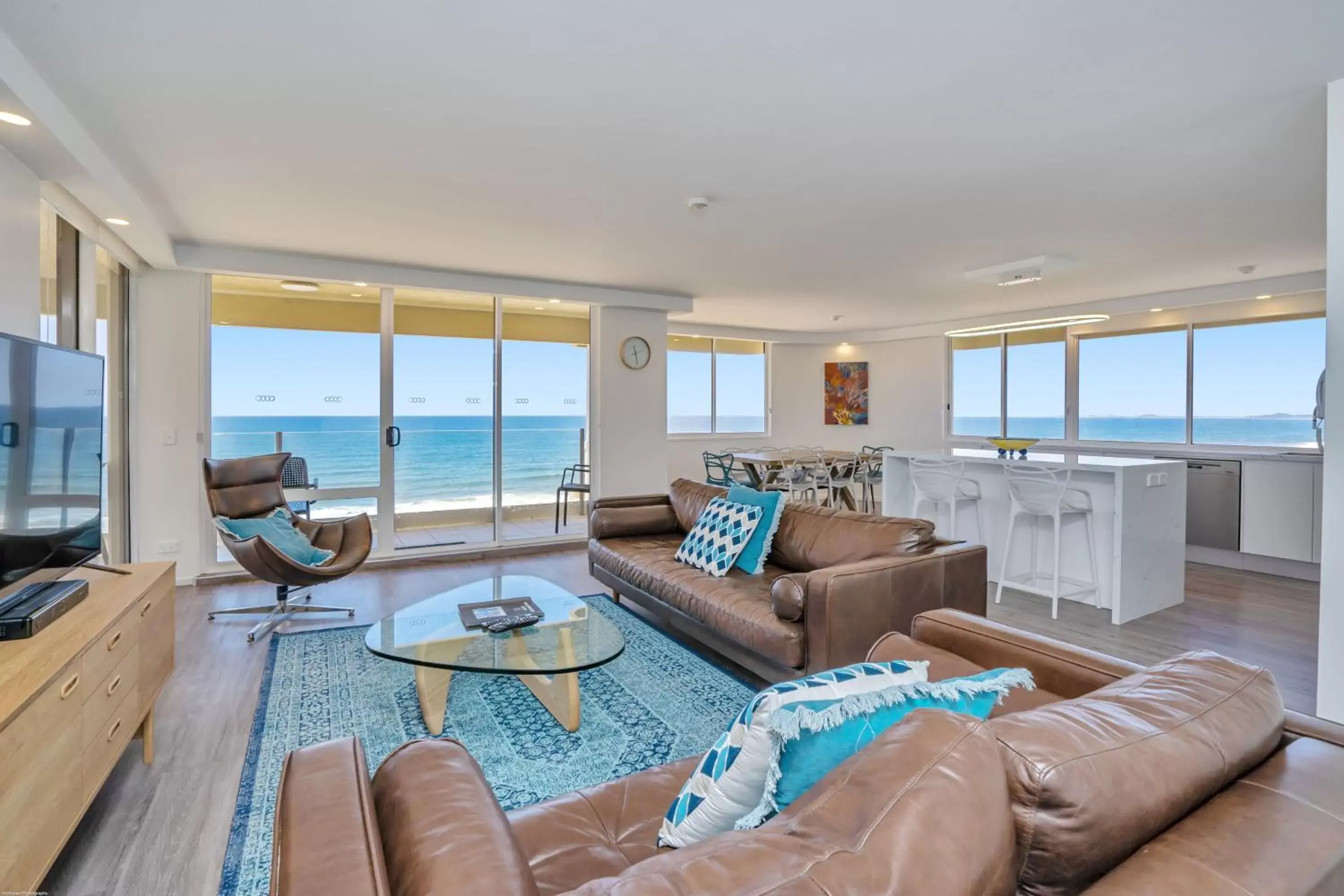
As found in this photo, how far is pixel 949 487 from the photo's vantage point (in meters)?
4.75

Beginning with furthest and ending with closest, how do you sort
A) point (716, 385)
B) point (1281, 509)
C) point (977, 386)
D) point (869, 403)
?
point (869, 403) < point (716, 385) < point (977, 386) < point (1281, 509)

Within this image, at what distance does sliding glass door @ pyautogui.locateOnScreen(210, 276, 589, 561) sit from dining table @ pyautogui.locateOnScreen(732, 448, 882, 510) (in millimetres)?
1913

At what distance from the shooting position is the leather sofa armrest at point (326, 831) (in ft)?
2.59

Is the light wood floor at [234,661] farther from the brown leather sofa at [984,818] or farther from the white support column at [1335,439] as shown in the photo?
the brown leather sofa at [984,818]

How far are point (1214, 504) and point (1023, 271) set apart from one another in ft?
9.23

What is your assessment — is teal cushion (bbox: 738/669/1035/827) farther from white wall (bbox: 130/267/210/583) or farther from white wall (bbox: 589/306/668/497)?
white wall (bbox: 589/306/668/497)

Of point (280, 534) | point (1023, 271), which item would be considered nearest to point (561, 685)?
point (280, 534)

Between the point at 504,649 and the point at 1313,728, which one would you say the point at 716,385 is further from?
the point at 1313,728

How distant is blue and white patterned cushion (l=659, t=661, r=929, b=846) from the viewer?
3.27 feet

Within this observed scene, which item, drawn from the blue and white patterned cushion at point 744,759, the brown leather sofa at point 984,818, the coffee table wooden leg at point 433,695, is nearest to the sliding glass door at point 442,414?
the coffee table wooden leg at point 433,695

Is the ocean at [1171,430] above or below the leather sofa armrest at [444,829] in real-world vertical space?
above

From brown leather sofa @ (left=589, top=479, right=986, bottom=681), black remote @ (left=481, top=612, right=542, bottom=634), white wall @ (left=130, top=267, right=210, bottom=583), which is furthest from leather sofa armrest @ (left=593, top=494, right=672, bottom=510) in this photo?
white wall @ (left=130, top=267, right=210, bottom=583)

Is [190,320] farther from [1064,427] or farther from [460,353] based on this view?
[1064,427]

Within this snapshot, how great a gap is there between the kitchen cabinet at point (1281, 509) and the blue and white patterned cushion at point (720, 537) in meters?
4.71
